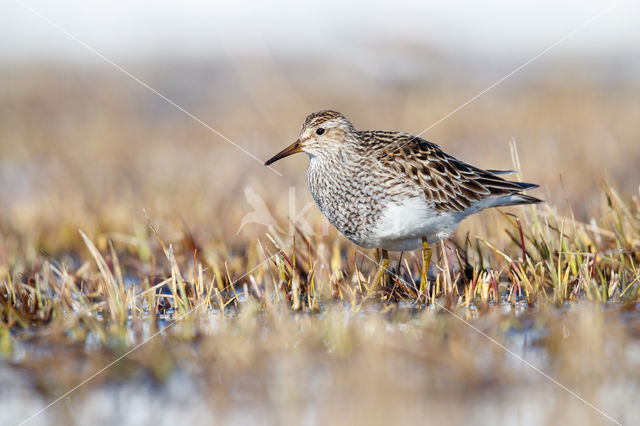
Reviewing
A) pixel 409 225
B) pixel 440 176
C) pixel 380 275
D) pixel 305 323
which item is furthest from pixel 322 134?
pixel 305 323

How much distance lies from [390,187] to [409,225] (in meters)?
0.38

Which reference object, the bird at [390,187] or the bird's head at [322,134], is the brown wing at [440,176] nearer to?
Result: the bird at [390,187]

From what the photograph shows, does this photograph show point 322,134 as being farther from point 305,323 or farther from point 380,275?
point 305,323

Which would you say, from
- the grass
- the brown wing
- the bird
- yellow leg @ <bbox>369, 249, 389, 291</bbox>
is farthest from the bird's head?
yellow leg @ <bbox>369, 249, 389, 291</bbox>

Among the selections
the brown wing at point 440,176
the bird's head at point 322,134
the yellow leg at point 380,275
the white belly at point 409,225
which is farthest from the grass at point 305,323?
the bird's head at point 322,134

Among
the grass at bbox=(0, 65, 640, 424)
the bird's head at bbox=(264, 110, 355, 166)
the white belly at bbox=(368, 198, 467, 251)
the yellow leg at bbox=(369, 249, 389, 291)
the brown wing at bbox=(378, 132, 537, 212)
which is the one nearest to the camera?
the grass at bbox=(0, 65, 640, 424)

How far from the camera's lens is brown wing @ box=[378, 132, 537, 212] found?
19.5ft

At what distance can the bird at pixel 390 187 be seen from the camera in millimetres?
5695

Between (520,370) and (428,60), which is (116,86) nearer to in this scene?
(428,60)

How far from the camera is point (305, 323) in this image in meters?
4.69

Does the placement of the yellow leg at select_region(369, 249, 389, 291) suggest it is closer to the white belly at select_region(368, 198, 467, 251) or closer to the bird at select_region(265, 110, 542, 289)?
the bird at select_region(265, 110, 542, 289)

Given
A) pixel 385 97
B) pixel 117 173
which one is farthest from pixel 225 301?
pixel 385 97

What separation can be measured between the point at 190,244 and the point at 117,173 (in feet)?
18.6

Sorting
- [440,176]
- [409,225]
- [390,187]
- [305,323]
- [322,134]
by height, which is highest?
[322,134]
